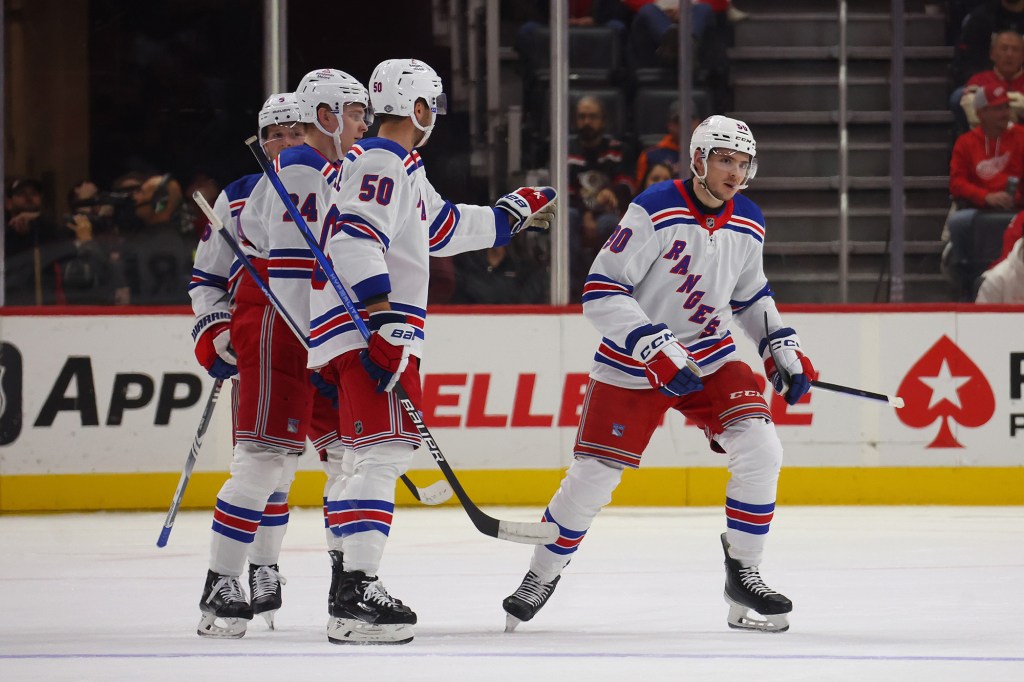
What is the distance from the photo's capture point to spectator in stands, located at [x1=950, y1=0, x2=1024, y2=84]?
7852 millimetres

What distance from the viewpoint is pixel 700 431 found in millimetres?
7145

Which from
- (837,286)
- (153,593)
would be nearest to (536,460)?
(837,286)

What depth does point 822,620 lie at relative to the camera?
407cm

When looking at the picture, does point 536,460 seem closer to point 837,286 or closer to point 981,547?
point 837,286

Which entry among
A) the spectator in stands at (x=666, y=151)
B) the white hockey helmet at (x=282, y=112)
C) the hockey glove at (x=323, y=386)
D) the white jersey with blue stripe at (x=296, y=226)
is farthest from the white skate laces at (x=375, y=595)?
the spectator in stands at (x=666, y=151)

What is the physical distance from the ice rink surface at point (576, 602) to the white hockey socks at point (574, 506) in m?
0.16

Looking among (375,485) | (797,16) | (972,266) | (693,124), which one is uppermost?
(797,16)

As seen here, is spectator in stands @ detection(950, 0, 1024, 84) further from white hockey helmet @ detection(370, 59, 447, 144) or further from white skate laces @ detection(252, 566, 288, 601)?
white skate laces @ detection(252, 566, 288, 601)

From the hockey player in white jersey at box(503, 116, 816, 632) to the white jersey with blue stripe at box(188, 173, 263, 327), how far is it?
0.91m

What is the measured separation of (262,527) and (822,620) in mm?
1398

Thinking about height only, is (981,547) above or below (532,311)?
below

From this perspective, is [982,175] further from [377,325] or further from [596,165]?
[377,325]

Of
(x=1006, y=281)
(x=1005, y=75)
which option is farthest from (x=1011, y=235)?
(x=1005, y=75)

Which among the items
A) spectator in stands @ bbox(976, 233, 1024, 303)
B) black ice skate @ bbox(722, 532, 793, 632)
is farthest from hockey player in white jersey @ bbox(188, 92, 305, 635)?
spectator in stands @ bbox(976, 233, 1024, 303)
